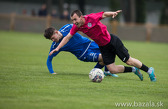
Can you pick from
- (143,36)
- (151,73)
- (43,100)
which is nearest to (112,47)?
(151,73)

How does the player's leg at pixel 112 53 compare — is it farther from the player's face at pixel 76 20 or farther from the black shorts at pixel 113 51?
the player's face at pixel 76 20

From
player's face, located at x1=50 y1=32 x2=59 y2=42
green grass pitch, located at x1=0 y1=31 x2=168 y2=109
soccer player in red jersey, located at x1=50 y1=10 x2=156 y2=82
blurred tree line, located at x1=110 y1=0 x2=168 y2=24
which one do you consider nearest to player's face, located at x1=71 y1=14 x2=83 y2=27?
soccer player in red jersey, located at x1=50 y1=10 x2=156 y2=82

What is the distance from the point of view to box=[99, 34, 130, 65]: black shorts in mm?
8258

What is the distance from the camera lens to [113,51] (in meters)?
8.36

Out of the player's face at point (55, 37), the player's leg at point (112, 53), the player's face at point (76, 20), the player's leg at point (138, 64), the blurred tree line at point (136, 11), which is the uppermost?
the player's face at point (76, 20)

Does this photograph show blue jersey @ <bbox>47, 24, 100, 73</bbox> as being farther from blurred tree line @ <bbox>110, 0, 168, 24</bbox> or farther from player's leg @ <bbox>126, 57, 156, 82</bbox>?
blurred tree line @ <bbox>110, 0, 168, 24</bbox>

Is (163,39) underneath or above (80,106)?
underneath

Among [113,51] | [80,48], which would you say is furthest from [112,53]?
[80,48]

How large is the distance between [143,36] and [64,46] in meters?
24.8

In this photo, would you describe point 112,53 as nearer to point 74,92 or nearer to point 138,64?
point 138,64

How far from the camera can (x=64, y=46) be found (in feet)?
31.2

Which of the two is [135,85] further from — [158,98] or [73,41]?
[73,41]

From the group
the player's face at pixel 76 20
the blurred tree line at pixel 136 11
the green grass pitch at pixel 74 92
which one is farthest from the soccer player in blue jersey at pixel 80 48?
the blurred tree line at pixel 136 11

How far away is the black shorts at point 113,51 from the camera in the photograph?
8.26 metres
